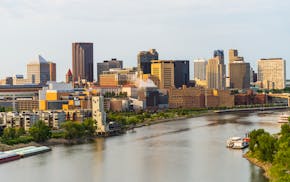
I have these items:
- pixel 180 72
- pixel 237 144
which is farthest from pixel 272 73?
pixel 237 144

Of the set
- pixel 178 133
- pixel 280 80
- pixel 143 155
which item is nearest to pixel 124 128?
pixel 178 133

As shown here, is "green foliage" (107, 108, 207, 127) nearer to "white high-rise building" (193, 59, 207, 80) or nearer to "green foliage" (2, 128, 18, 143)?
"green foliage" (2, 128, 18, 143)

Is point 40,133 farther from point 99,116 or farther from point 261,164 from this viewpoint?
point 261,164

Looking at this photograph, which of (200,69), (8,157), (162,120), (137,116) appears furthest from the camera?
(200,69)

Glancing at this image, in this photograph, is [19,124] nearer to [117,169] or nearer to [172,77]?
[117,169]

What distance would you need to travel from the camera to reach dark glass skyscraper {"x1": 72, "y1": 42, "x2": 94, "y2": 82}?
49406mm

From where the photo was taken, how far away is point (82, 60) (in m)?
49.7

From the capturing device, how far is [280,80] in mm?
57219

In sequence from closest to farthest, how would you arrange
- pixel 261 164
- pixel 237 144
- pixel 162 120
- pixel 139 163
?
pixel 261 164 → pixel 139 163 → pixel 237 144 → pixel 162 120

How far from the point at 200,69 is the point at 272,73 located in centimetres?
730

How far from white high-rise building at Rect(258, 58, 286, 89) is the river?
4192 centimetres

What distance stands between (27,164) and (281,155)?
17.3ft

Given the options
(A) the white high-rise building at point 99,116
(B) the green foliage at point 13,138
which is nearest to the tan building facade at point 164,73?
(A) the white high-rise building at point 99,116

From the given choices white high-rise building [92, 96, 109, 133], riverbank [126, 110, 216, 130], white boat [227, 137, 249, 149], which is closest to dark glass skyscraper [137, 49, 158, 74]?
riverbank [126, 110, 216, 130]
